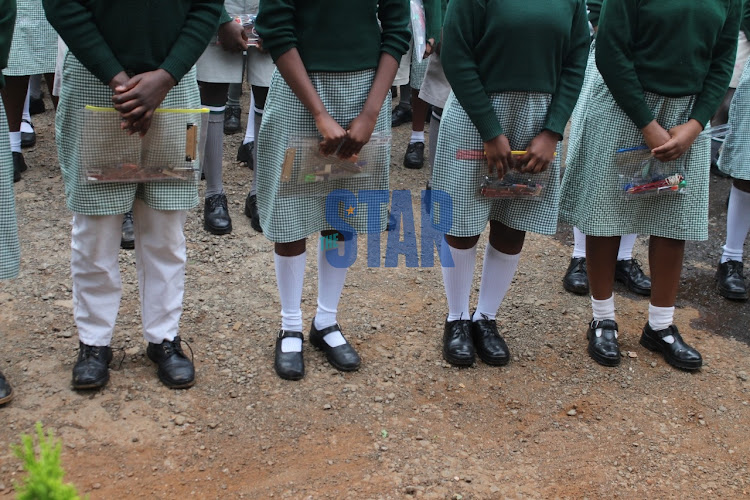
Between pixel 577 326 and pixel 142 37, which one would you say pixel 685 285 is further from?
pixel 142 37

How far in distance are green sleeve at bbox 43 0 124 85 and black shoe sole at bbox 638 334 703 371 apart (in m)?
2.59

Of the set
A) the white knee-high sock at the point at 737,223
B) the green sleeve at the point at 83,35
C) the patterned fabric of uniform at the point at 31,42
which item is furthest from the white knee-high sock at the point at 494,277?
the patterned fabric of uniform at the point at 31,42

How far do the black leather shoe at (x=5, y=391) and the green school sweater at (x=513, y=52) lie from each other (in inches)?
78.9

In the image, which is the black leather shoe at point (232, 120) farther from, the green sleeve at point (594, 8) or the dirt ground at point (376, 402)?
the green sleeve at point (594, 8)

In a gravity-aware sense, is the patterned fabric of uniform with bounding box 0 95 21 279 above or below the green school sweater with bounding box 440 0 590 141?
below

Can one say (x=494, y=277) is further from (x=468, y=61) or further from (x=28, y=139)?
(x=28, y=139)

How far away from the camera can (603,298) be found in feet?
11.8

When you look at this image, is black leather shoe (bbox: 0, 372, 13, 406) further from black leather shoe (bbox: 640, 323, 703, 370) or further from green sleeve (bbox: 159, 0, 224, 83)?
black leather shoe (bbox: 640, 323, 703, 370)

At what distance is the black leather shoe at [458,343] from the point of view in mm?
3410

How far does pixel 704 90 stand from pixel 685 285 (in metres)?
1.54

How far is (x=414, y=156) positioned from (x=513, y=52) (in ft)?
9.13

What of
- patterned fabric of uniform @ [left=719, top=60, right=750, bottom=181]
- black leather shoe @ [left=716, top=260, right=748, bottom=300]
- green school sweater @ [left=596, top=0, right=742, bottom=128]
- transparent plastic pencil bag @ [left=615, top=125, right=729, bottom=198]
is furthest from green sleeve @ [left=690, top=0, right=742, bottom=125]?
black leather shoe @ [left=716, top=260, right=748, bottom=300]

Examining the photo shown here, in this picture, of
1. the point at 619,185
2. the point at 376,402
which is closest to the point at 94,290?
the point at 376,402

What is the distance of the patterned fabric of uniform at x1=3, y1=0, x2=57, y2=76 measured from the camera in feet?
15.1
